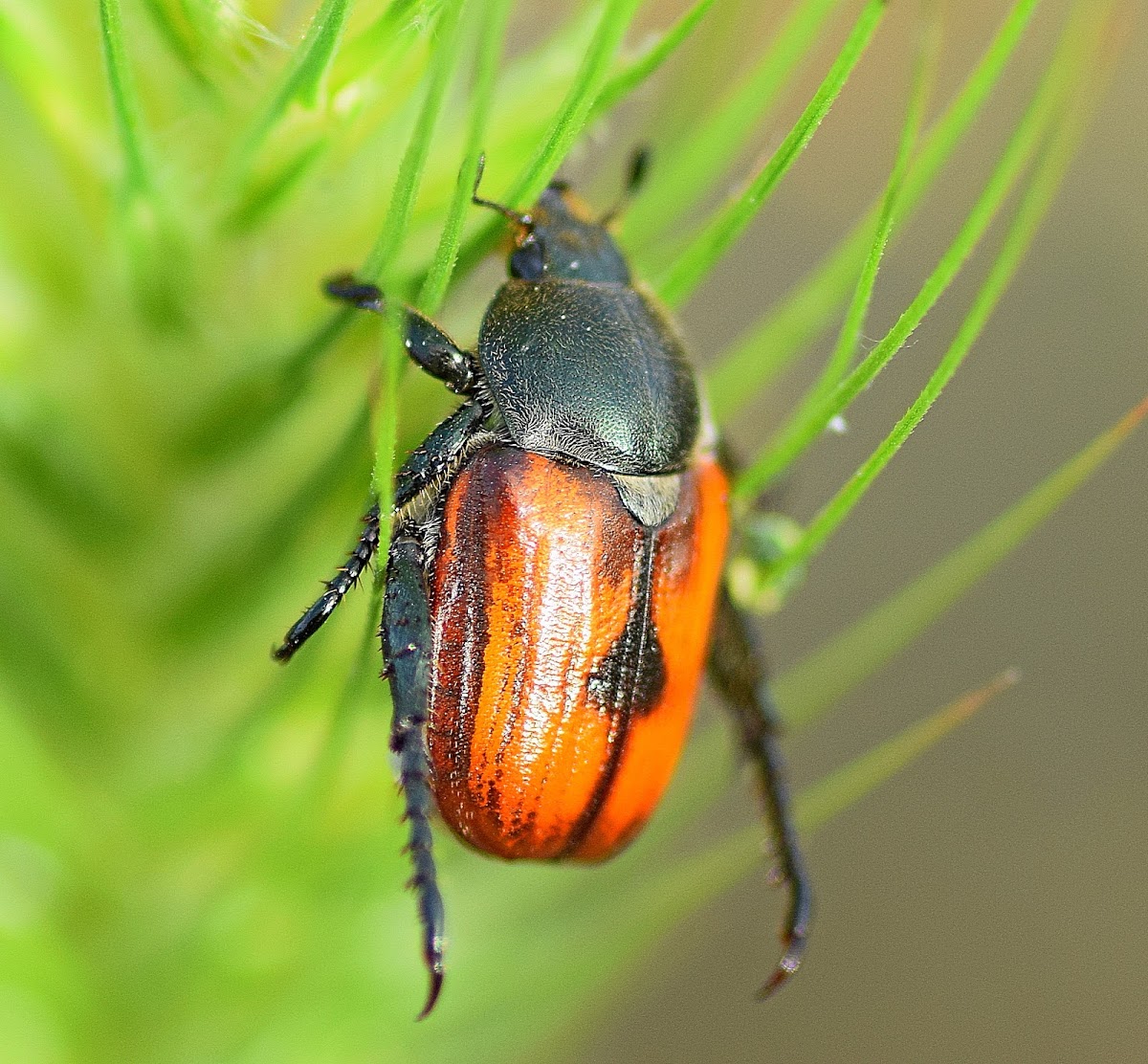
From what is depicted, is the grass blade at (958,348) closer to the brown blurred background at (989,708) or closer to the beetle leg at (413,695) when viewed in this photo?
the beetle leg at (413,695)

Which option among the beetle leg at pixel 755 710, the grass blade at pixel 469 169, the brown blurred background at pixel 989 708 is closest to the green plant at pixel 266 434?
the grass blade at pixel 469 169

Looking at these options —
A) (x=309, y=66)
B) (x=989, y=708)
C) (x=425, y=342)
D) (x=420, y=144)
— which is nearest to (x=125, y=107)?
(x=309, y=66)

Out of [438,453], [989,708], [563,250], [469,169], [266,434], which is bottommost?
[989,708]

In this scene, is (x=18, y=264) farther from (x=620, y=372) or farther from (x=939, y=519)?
(x=939, y=519)

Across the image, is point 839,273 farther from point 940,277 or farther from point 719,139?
point 940,277

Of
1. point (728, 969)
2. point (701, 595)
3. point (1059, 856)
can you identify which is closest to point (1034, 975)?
point (1059, 856)
